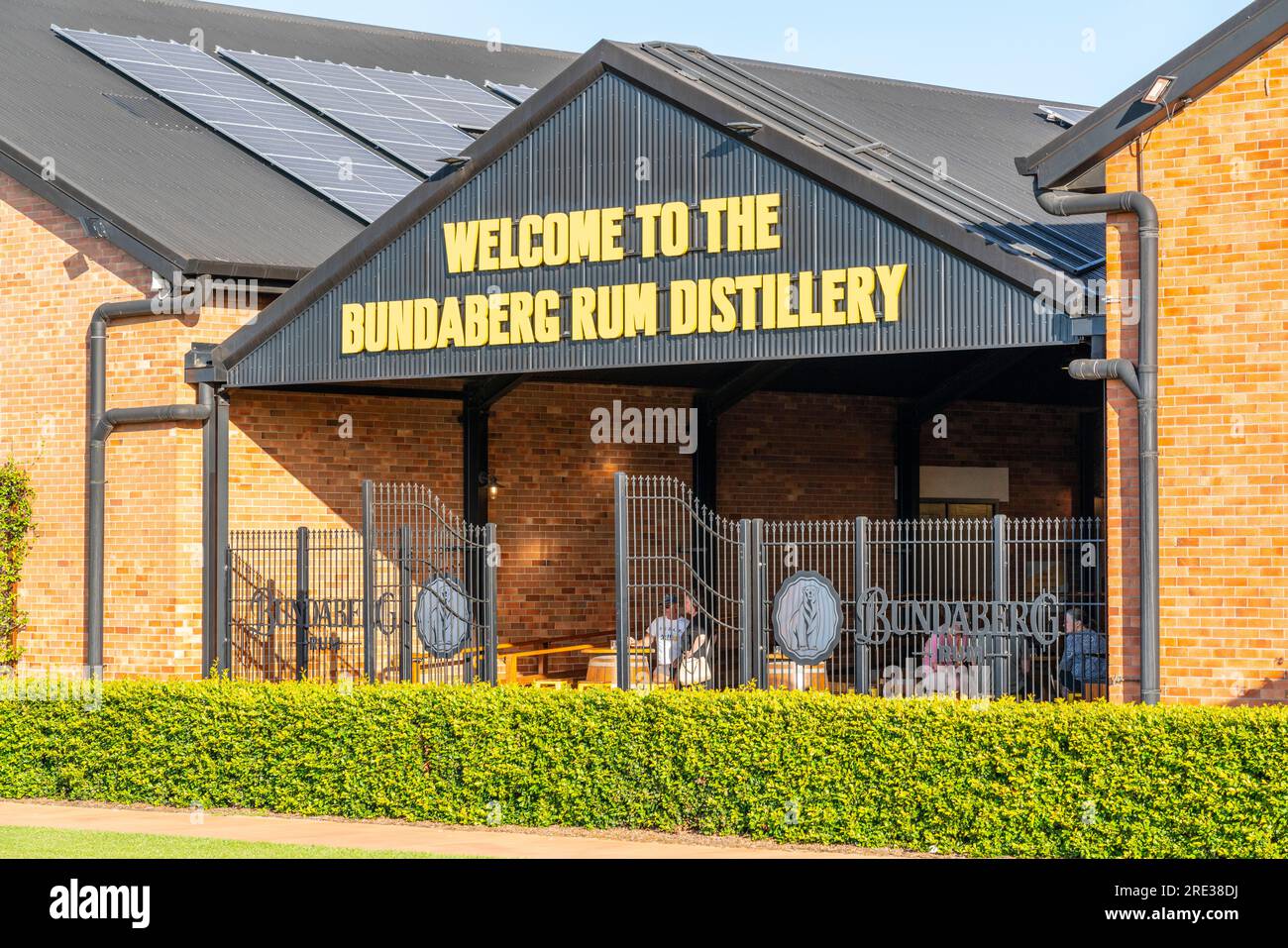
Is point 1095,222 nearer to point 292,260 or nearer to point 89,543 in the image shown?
point 292,260

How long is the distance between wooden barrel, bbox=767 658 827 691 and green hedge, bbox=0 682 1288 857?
1.91m

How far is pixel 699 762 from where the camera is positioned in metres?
13.8

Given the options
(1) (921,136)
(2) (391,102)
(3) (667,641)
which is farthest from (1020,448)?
(3) (667,641)

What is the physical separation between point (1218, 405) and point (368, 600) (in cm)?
746

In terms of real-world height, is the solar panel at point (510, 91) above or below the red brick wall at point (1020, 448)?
above

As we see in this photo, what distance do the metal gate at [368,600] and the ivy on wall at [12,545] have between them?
2.41 meters

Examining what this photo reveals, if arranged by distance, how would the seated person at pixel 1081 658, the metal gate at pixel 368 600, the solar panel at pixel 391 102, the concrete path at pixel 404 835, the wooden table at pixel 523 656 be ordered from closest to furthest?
1. the concrete path at pixel 404 835
2. the seated person at pixel 1081 658
3. the metal gate at pixel 368 600
4. the wooden table at pixel 523 656
5. the solar panel at pixel 391 102

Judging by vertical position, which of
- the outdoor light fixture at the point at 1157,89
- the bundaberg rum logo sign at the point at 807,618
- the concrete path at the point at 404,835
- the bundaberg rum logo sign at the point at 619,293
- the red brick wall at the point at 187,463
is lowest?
the concrete path at the point at 404,835

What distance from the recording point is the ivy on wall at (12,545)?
62.3 ft

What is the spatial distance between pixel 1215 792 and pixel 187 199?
12.6m

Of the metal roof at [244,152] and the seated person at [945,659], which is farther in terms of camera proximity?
the metal roof at [244,152]

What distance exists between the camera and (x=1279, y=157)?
12758 mm

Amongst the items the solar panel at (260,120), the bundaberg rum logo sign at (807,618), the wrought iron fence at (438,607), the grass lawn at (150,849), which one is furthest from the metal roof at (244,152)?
the grass lawn at (150,849)

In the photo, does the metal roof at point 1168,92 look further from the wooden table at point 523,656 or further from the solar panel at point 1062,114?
the solar panel at point 1062,114
